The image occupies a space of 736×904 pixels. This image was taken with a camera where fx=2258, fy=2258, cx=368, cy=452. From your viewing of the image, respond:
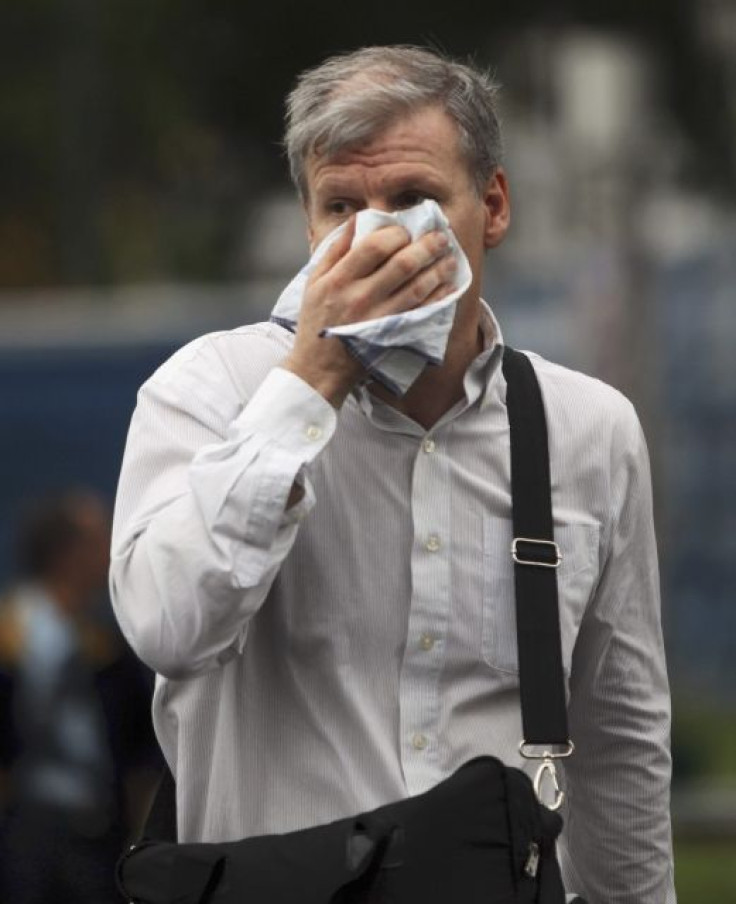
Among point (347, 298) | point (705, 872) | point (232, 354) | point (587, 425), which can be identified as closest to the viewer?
point (347, 298)

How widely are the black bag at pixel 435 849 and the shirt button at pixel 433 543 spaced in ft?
0.38

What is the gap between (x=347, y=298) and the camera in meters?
2.84

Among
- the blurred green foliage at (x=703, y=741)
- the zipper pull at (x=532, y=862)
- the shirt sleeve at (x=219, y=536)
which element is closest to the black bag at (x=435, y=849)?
the zipper pull at (x=532, y=862)

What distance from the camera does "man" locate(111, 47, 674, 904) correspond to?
2789 mm

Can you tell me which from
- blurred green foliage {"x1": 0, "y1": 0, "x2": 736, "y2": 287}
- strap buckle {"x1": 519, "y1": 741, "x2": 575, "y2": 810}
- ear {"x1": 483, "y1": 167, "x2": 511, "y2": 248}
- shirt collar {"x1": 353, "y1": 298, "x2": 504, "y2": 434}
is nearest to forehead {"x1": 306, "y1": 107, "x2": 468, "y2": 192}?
ear {"x1": 483, "y1": 167, "x2": 511, "y2": 248}

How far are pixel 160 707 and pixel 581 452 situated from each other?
72cm

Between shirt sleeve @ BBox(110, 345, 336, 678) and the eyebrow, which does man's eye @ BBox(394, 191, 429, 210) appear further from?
shirt sleeve @ BBox(110, 345, 336, 678)

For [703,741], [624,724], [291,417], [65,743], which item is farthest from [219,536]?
[703,741]

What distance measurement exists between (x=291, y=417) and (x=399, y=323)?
181 millimetres

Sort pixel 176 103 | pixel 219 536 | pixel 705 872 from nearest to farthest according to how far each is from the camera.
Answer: pixel 219 536, pixel 705 872, pixel 176 103

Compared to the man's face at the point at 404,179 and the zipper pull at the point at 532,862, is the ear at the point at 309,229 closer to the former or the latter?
the man's face at the point at 404,179

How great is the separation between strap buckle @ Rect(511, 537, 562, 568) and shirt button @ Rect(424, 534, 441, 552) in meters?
0.11

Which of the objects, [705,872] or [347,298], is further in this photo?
[705,872]

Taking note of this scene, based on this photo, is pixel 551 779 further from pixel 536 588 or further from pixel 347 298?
pixel 347 298
